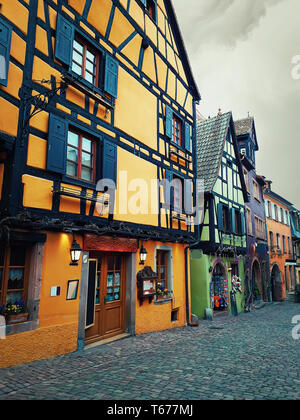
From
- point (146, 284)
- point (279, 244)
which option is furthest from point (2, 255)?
Result: point (279, 244)

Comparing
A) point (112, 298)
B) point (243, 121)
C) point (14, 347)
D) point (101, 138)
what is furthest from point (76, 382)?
point (243, 121)

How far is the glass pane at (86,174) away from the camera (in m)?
6.98

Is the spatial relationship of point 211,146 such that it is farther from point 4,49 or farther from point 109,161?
point 4,49

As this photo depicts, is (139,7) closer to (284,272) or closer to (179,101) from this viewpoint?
(179,101)

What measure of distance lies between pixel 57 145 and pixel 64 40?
2435 mm

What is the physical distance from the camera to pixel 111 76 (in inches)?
312

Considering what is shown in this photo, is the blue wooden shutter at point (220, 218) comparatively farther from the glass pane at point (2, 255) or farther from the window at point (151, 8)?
the glass pane at point (2, 255)

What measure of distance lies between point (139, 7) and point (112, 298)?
359 inches

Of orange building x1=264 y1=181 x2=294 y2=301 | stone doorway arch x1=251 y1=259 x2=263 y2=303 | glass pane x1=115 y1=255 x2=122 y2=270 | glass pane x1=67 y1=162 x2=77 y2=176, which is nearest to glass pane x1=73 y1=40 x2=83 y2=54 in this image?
glass pane x1=67 y1=162 x2=77 y2=176

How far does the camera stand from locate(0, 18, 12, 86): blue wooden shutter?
518 centimetres

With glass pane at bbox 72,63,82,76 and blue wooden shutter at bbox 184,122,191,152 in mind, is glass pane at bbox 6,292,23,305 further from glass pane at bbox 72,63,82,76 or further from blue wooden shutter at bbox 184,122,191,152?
blue wooden shutter at bbox 184,122,191,152

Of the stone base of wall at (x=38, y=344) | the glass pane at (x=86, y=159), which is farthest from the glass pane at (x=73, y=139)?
the stone base of wall at (x=38, y=344)

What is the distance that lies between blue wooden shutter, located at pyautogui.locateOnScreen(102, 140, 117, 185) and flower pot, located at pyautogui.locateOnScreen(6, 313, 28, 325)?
355 cm

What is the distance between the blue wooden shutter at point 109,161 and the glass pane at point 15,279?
9.64 ft
